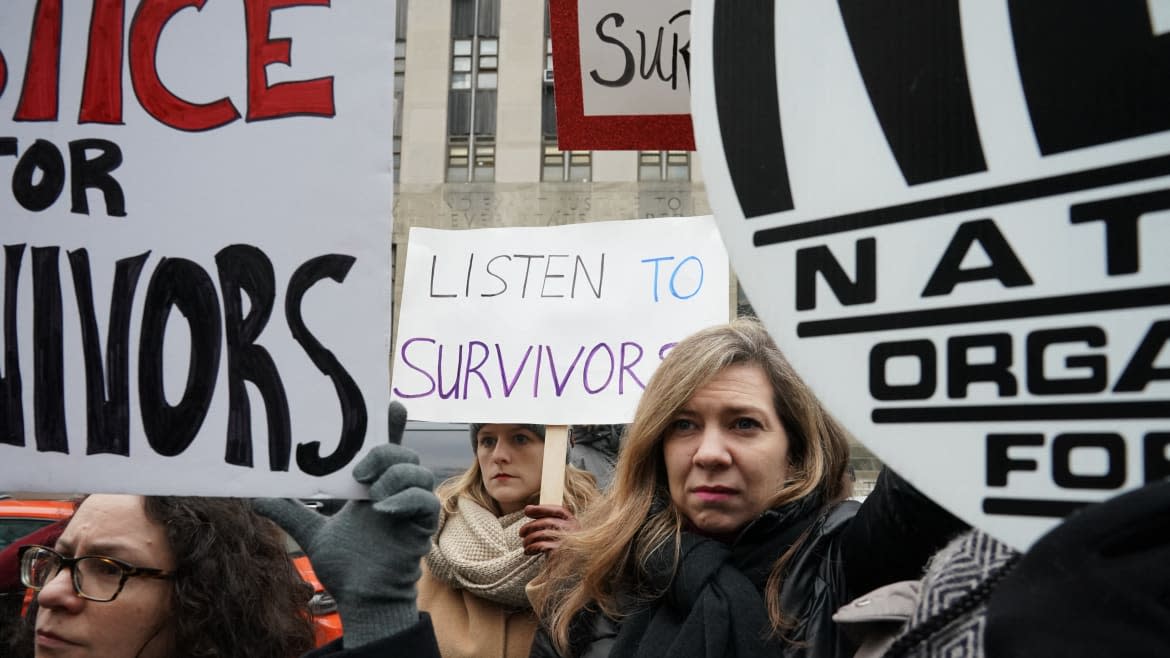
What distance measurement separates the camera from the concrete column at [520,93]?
18.0m

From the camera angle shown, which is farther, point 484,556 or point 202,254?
point 484,556

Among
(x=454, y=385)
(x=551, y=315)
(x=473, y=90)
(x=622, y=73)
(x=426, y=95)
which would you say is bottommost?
(x=454, y=385)

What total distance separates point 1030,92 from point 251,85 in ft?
3.84

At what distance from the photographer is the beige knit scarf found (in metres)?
2.52

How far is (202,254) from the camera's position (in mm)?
1374

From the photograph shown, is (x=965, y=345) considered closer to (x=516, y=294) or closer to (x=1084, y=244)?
(x=1084, y=244)

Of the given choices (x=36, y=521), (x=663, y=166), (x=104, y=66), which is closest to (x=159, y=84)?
(x=104, y=66)

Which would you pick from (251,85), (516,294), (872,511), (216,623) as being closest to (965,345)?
(872,511)

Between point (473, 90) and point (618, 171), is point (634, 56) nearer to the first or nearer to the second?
point (618, 171)

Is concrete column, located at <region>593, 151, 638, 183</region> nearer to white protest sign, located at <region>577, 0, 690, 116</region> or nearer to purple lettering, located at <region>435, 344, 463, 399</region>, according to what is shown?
purple lettering, located at <region>435, 344, 463, 399</region>

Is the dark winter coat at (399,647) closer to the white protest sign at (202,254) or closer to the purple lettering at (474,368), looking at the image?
the white protest sign at (202,254)

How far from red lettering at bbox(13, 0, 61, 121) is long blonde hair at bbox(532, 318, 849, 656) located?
123cm

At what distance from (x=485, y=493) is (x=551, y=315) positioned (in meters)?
0.62

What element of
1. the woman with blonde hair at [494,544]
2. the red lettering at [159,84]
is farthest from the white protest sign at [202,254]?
the woman with blonde hair at [494,544]
